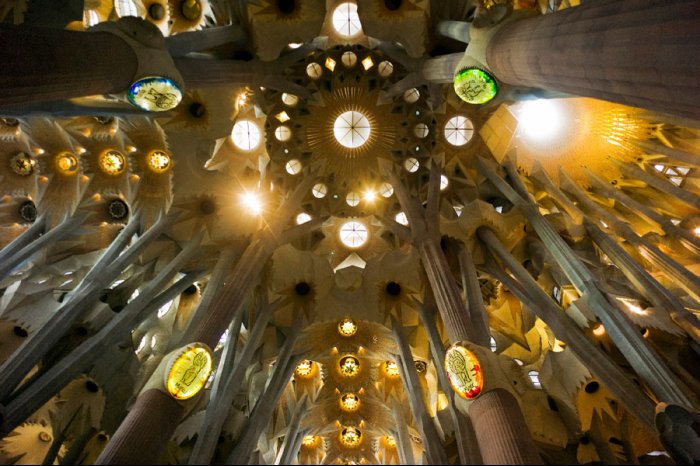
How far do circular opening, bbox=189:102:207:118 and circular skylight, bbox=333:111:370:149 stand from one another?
441 cm

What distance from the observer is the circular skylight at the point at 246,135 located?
1306 centimetres

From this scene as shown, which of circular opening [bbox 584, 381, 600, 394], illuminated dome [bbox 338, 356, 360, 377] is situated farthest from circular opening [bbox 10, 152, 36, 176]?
circular opening [bbox 584, 381, 600, 394]

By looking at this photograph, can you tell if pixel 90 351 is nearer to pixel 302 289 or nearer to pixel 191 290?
pixel 191 290

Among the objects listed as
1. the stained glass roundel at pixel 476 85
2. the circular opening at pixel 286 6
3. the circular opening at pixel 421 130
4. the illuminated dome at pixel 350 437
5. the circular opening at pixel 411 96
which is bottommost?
the illuminated dome at pixel 350 437

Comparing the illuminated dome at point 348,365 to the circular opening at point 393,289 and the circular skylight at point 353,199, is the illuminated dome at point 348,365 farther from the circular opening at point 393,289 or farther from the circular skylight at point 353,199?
the circular skylight at point 353,199

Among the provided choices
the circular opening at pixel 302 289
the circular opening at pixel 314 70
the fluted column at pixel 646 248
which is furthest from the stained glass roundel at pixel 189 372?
the fluted column at pixel 646 248

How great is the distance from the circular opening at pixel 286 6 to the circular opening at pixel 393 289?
8.43 meters

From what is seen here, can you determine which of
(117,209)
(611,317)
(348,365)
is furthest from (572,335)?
(117,209)

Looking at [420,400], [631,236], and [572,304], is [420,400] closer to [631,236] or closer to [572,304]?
[572,304]

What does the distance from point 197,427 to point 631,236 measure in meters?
11.9

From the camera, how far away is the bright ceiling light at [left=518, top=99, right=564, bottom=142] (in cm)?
1248

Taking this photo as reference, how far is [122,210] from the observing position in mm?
12250

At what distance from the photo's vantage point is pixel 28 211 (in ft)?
41.5

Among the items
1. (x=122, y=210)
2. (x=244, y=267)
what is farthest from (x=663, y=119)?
(x=122, y=210)
